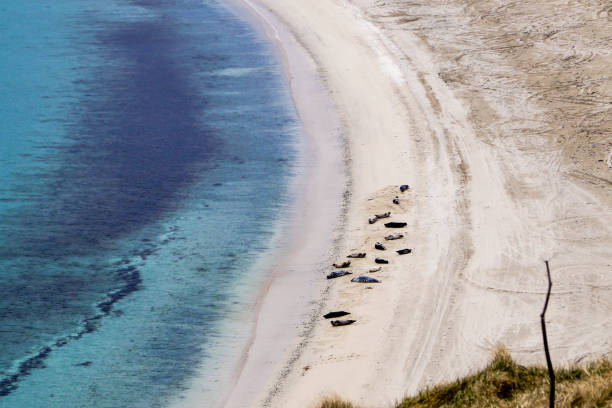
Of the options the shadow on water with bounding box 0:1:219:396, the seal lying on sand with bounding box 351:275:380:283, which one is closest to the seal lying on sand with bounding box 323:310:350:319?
the seal lying on sand with bounding box 351:275:380:283

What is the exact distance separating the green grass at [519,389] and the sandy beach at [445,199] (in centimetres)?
222

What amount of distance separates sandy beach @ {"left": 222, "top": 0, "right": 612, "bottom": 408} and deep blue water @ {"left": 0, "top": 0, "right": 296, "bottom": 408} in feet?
3.63

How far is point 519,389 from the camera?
35.1 feet

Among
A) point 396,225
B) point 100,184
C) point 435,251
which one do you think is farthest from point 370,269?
point 100,184

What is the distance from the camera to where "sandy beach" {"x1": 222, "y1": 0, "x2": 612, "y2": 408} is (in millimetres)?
14516

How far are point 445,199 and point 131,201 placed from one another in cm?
761

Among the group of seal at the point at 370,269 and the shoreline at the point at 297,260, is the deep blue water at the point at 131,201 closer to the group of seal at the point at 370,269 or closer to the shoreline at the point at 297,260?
the shoreline at the point at 297,260

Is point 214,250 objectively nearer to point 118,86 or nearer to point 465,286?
point 465,286

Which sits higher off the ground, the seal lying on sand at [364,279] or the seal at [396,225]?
the seal at [396,225]

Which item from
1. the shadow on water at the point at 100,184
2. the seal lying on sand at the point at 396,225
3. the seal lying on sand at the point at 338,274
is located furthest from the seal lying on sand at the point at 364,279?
the shadow on water at the point at 100,184

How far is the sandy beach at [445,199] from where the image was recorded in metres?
14.5

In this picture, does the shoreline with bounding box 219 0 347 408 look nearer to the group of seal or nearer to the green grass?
the group of seal

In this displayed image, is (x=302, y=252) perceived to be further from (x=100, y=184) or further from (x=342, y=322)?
(x=100, y=184)

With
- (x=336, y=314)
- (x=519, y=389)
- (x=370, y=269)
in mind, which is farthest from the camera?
(x=370, y=269)
